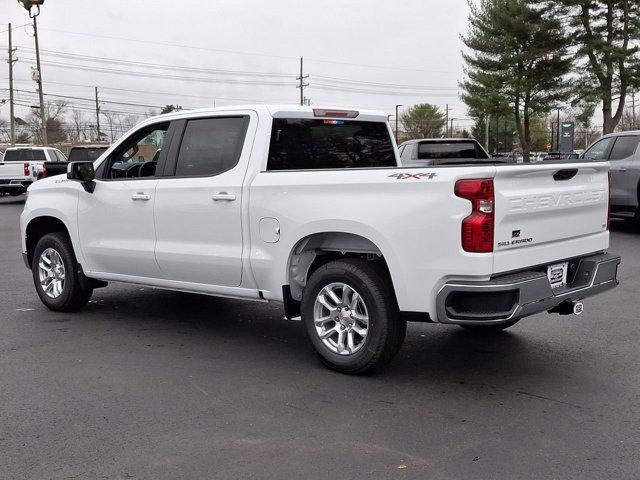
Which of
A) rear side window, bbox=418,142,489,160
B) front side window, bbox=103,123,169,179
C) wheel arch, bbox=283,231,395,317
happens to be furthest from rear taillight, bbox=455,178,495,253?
rear side window, bbox=418,142,489,160

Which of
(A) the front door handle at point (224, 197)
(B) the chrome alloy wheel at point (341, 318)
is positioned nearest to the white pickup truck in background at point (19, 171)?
(A) the front door handle at point (224, 197)

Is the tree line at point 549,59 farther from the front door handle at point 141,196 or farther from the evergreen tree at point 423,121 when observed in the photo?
the evergreen tree at point 423,121

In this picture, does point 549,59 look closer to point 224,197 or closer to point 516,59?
point 516,59

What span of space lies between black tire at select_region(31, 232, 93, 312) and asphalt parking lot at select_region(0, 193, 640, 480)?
0.25 meters

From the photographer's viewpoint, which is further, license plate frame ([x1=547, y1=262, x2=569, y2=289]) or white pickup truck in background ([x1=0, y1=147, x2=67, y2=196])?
white pickup truck in background ([x1=0, y1=147, x2=67, y2=196])

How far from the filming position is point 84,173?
22.1 feet

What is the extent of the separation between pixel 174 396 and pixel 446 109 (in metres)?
101

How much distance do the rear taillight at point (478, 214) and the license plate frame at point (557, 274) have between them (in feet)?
2.43

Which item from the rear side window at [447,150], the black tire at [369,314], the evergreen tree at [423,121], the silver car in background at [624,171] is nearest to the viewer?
the black tire at [369,314]

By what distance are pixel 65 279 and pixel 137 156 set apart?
1.54 meters

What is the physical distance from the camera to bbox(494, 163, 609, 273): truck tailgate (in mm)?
4477

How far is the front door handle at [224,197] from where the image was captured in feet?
18.4

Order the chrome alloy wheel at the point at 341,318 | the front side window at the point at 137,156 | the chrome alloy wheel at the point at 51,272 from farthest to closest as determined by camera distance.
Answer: the chrome alloy wheel at the point at 51,272
the front side window at the point at 137,156
the chrome alloy wheel at the point at 341,318

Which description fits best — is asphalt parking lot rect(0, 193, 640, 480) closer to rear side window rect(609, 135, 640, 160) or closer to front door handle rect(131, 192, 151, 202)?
front door handle rect(131, 192, 151, 202)
